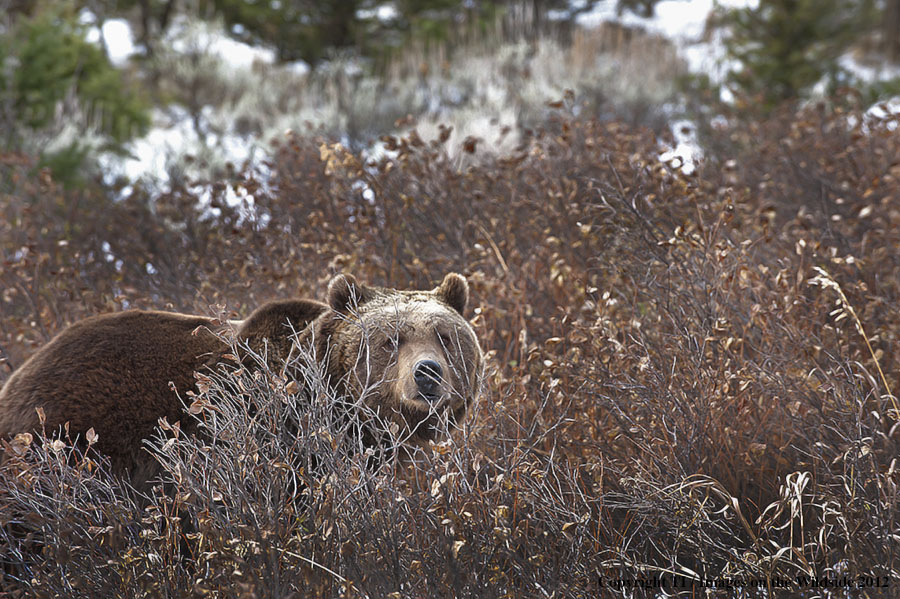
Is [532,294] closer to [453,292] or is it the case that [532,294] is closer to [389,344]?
[453,292]

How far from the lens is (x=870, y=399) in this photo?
4.23 metres

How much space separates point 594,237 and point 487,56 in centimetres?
1096

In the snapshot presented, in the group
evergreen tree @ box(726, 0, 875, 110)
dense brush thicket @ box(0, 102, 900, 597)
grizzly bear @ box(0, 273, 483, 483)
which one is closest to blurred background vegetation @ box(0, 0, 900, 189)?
evergreen tree @ box(726, 0, 875, 110)

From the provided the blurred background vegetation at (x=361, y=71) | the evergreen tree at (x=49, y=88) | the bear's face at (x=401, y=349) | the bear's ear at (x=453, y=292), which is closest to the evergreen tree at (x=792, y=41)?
the blurred background vegetation at (x=361, y=71)

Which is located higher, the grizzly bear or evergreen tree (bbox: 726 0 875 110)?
the grizzly bear

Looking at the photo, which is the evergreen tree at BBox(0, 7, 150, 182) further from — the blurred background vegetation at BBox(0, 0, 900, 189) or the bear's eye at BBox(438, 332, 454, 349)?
the bear's eye at BBox(438, 332, 454, 349)

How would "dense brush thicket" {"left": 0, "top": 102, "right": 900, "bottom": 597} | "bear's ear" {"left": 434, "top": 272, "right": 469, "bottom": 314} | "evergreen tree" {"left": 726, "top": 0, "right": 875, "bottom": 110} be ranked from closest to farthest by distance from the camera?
"dense brush thicket" {"left": 0, "top": 102, "right": 900, "bottom": 597}
"bear's ear" {"left": 434, "top": 272, "right": 469, "bottom": 314}
"evergreen tree" {"left": 726, "top": 0, "right": 875, "bottom": 110}

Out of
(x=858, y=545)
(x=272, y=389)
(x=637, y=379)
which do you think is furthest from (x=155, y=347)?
(x=858, y=545)

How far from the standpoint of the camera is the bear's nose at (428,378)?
Result: 3.38 metres

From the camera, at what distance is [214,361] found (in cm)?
363

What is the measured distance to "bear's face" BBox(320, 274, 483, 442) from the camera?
11.7ft

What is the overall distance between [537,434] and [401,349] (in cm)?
90

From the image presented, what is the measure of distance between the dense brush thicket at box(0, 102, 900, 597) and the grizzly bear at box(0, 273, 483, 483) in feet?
0.46

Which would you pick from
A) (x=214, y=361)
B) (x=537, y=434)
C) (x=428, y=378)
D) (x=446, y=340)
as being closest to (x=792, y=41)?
(x=537, y=434)
